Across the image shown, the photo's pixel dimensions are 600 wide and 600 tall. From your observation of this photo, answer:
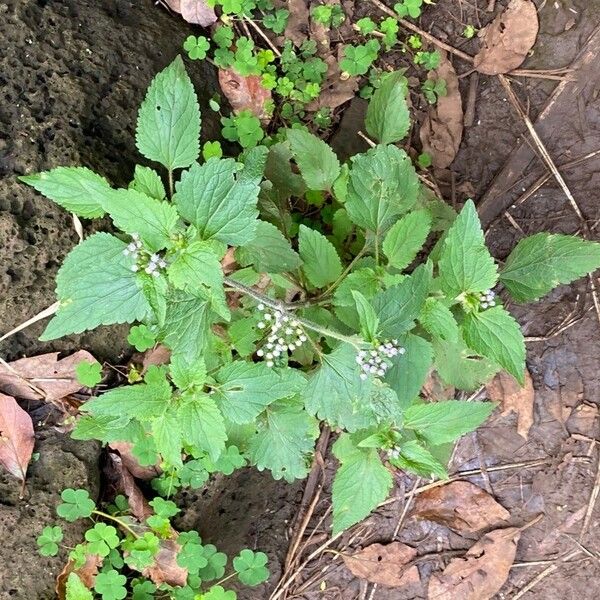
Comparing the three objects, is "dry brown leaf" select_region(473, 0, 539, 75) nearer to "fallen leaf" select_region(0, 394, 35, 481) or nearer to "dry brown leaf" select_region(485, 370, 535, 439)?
"dry brown leaf" select_region(485, 370, 535, 439)

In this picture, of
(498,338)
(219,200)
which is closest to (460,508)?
(498,338)

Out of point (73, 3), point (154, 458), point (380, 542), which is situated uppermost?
point (73, 3)

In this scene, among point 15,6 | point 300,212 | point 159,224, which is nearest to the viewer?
point 159,224

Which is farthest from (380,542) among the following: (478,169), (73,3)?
(73,3)

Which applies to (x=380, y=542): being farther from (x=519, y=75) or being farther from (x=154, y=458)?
(x=519, y=75)

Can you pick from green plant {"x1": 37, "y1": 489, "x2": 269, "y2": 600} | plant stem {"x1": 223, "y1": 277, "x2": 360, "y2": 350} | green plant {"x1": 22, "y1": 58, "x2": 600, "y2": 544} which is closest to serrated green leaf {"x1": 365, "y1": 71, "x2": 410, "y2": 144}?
green plant {"x1": 22, "y1": 58, "x2": 600, "y2": 544}

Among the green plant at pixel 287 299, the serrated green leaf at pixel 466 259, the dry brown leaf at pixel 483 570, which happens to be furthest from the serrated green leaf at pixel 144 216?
the dry brown leaf at pixel 483 570
